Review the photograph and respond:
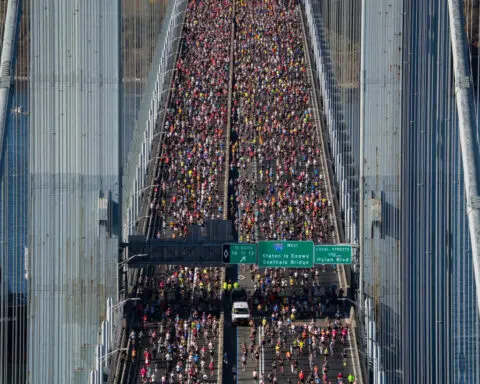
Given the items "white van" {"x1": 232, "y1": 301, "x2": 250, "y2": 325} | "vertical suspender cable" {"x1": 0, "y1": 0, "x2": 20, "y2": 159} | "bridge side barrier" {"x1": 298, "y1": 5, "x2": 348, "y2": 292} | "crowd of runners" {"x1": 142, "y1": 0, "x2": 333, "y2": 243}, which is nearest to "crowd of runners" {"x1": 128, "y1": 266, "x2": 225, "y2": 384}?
"white van" {"x1": 232, "y1": 301, "x2": 250, "y2": 325}

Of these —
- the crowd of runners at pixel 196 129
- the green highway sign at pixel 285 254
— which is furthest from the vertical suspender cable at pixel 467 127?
the crowd of runners at pixel 196 129

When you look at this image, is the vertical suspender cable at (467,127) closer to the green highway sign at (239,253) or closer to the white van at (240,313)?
the green highway sign at (239,253)

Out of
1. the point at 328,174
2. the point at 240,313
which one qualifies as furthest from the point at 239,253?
the point at 328,174

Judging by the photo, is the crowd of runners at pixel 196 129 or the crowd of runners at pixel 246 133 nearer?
the crowd of runners at pixel 246 133

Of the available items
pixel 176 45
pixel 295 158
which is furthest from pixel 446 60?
pixel 176 45

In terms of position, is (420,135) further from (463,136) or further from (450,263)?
(463,136)

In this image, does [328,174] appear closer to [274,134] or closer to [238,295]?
[274,134]
